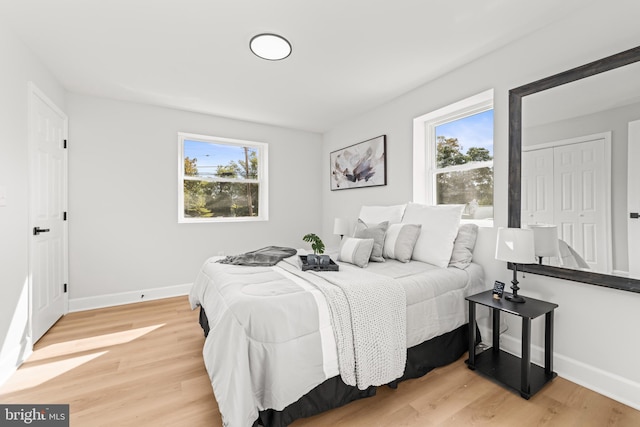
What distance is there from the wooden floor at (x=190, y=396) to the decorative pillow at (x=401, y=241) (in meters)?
0.92

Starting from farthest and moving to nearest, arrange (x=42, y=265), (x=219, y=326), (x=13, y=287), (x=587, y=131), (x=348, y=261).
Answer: (x=42, y=265) → (x=348, y=261) → (x=13, y=287) → (x=587, y=131) → (x=219, y=326)

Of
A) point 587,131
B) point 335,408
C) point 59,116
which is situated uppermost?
point 59,116

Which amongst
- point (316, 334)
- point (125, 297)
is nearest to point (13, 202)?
point (125, 297)

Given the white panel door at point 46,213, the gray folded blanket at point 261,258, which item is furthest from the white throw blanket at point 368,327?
the white panel door at point 46,213

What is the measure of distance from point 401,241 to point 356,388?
130 cm

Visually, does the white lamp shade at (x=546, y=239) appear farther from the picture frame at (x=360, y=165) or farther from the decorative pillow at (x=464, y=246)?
the picture frame at (x=360, y=165)

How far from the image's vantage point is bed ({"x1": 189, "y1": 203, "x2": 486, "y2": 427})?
1393 millimetres

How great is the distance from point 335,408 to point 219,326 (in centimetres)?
85

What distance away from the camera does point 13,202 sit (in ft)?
6.93

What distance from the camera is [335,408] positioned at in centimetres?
168

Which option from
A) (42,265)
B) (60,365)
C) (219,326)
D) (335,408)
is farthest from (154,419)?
(42,265)

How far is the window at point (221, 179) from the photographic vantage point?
3.93 metres

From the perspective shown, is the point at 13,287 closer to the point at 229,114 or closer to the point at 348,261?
the point at 348,261

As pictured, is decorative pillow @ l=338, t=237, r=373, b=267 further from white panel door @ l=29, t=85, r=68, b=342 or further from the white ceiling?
white panel door @ l=29, t=85, r=68, b=342
